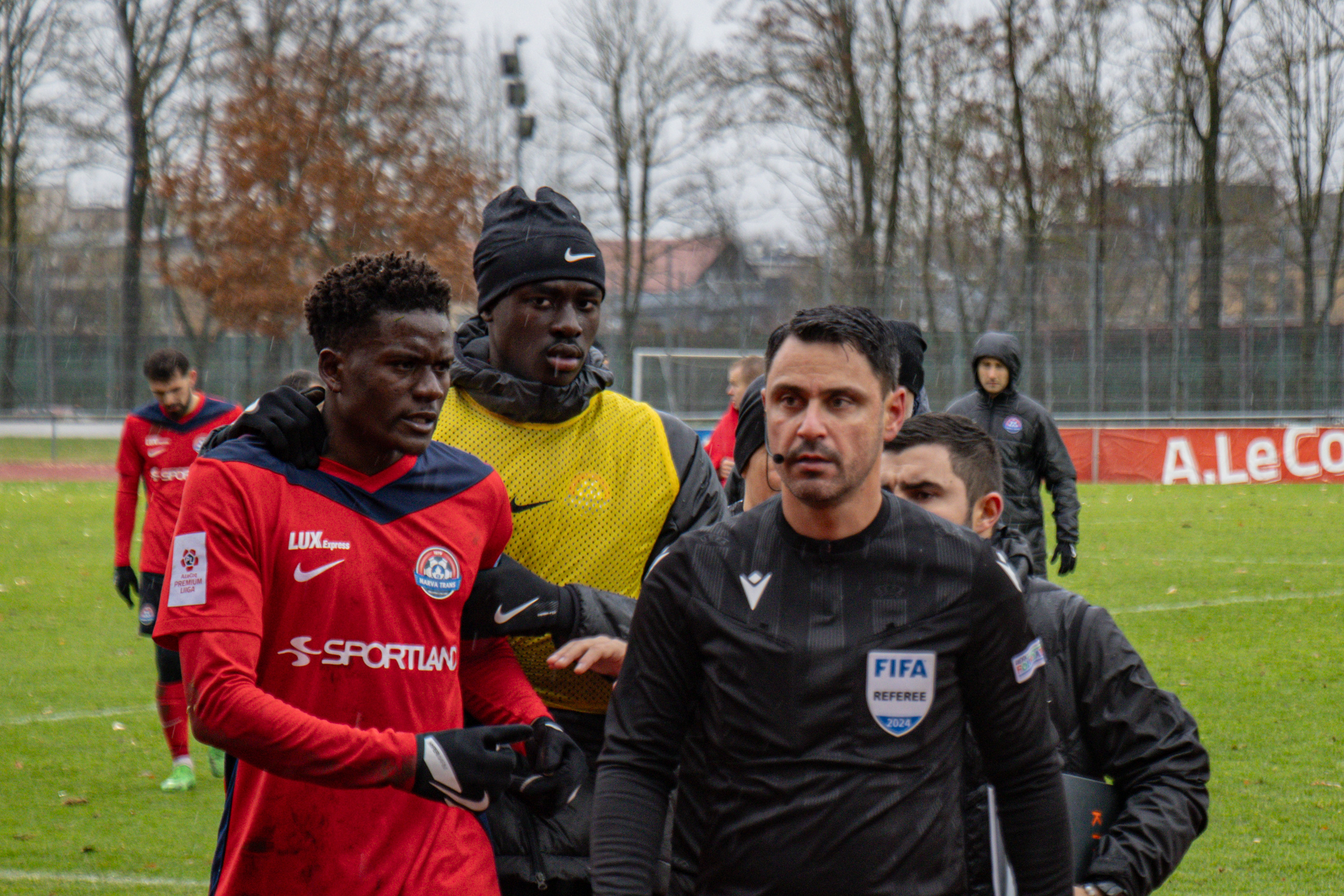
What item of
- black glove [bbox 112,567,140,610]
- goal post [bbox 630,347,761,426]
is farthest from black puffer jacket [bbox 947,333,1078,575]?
goal post [bbox 630,347,761,426]

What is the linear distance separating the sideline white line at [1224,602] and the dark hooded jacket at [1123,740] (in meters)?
8.81

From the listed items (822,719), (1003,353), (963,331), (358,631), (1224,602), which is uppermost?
(963,331)

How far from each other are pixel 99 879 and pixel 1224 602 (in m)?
9.60

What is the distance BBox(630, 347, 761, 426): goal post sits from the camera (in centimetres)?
2755

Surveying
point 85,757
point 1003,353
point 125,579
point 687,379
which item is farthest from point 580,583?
Result: point 687,379

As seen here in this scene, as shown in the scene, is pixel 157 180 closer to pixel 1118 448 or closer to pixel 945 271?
pixel 945 271

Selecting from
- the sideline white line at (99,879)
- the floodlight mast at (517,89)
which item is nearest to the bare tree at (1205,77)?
the floodlight mast at (517,89)

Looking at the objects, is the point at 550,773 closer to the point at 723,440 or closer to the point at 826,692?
the point at 826,692

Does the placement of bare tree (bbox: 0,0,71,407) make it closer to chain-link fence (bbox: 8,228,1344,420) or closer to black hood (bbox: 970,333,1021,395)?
chain-link fence (bbox: 8,228,1344,420)

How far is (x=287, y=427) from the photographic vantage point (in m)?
2.57

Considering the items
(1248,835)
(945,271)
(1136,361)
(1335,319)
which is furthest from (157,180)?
(1248,835)

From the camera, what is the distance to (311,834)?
2.51 m

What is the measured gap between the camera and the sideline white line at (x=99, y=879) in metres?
5.32

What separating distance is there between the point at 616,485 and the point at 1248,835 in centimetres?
401
